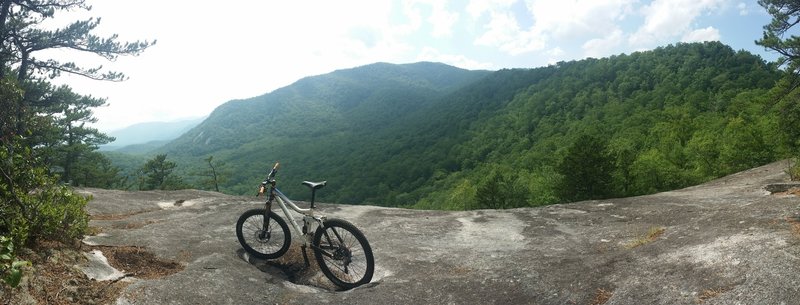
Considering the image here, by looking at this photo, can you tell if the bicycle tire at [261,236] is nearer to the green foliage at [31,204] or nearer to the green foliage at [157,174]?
the green foliage at [31,204]

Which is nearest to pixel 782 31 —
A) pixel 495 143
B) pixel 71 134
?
pixel 71 134

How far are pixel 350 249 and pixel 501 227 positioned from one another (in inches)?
174

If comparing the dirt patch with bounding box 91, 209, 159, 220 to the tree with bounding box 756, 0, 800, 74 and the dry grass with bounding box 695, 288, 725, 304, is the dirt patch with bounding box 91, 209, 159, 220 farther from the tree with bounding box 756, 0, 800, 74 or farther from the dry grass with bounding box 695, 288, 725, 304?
the tree with bounding box 756, 0, 800, 74

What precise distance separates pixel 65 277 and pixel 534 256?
22.2 feet

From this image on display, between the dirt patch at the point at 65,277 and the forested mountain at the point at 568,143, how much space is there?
26992 millimetres

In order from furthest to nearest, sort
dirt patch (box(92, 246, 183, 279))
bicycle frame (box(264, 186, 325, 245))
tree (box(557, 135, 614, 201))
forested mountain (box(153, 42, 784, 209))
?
1. forested mountain (box(153, 42, 784, 209))
2. tree (box(557, 135, 614, 201))
3. bicycle frame (box(264, 186, 325, 245))
4. dirt patch (box(92, 246, 183, 279))

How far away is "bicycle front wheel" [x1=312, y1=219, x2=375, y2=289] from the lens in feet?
21.5

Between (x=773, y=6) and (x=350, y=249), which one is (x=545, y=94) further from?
(x=350, y=249)

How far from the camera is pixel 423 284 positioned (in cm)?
622

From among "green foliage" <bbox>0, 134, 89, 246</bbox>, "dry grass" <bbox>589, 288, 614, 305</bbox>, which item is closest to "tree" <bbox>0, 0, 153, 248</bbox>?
"green foliage" <bbox>0, 134, 89, 246</bbox>

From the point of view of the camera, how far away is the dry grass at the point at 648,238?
22.4 ft

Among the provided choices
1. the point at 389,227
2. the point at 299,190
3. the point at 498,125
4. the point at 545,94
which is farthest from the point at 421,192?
the point at 389,227

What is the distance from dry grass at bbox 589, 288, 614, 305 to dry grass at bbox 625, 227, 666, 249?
6.55ft

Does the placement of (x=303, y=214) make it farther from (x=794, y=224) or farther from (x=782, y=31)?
(x=782, y=31)
